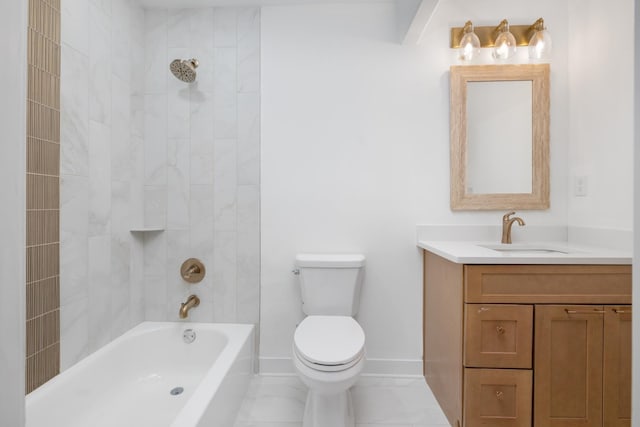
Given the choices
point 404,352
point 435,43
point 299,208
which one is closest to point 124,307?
point 299,208

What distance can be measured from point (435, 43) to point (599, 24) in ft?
2.65

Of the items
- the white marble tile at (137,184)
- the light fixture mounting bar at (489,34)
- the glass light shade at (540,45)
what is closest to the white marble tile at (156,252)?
the white marble tile at (137,184)

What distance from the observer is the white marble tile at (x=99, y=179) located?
1.59 m

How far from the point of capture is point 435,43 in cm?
193

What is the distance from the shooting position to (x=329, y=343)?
1400mm

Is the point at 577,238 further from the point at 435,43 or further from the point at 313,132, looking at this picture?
the point at 313,132

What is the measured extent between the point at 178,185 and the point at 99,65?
71 centimetres

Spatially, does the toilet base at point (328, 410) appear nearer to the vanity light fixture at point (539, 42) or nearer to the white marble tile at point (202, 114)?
the white marble tile at point (202, 114)

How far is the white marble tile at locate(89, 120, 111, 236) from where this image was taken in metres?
1.59

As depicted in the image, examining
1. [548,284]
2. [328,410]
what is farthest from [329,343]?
[548,284]

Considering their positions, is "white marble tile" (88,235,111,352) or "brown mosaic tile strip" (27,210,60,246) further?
"white marble tile" (88,235,111,352)

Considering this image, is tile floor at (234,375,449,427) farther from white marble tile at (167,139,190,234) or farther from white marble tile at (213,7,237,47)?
white marble tile at (213,7,237,47)

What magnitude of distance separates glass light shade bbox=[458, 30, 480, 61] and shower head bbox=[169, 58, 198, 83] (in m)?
1.53

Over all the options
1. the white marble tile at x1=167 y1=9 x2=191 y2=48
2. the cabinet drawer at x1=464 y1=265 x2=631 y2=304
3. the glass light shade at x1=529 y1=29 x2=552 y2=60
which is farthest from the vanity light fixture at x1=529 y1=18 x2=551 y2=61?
the white marble tile at x1=167 y1=9 x2=191 y2=48
